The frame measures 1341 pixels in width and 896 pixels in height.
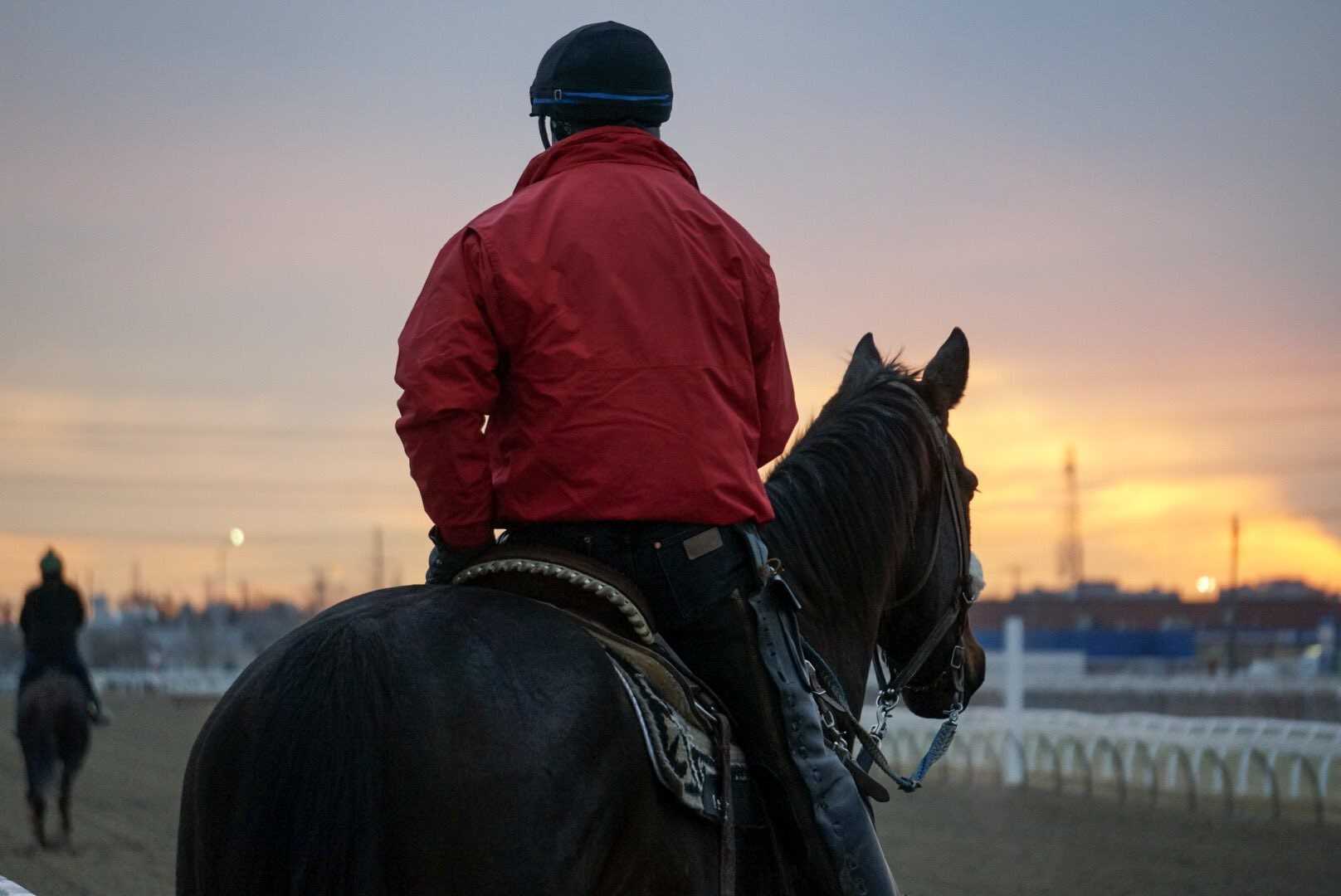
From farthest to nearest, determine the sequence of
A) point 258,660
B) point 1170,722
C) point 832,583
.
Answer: point 1170,722 < point 832,583 < point 258,660

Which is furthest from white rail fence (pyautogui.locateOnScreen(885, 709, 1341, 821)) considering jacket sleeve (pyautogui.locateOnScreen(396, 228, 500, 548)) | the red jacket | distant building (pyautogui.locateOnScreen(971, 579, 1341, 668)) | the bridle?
distant building (pyautogui.locateOnScreen(971, 579, 1341, 668))

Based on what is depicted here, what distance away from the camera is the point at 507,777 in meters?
2.87

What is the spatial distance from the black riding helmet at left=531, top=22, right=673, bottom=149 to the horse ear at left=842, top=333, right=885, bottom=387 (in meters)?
1.00

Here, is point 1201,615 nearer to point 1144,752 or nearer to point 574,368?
point 1144,752

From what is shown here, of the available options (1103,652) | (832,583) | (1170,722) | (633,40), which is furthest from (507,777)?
(1103,652)

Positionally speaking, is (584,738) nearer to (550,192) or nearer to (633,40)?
(550,192)

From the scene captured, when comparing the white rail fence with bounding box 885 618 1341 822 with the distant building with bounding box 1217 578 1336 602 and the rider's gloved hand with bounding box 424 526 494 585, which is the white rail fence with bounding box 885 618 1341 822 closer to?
the rider's gloved hand with bounding box 424 526 494 585

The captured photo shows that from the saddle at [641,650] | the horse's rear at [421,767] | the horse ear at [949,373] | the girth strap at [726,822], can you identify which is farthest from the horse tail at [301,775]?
the horse ear at [949,373]

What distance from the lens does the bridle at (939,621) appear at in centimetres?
442

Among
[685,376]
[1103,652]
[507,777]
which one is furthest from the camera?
[1103,652]

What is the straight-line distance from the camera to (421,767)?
9.22ft

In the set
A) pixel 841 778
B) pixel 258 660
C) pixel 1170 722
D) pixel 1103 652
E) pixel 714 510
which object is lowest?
pixel 1103 652

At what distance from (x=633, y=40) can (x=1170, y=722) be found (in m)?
17.1

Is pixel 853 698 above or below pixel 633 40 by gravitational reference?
below
